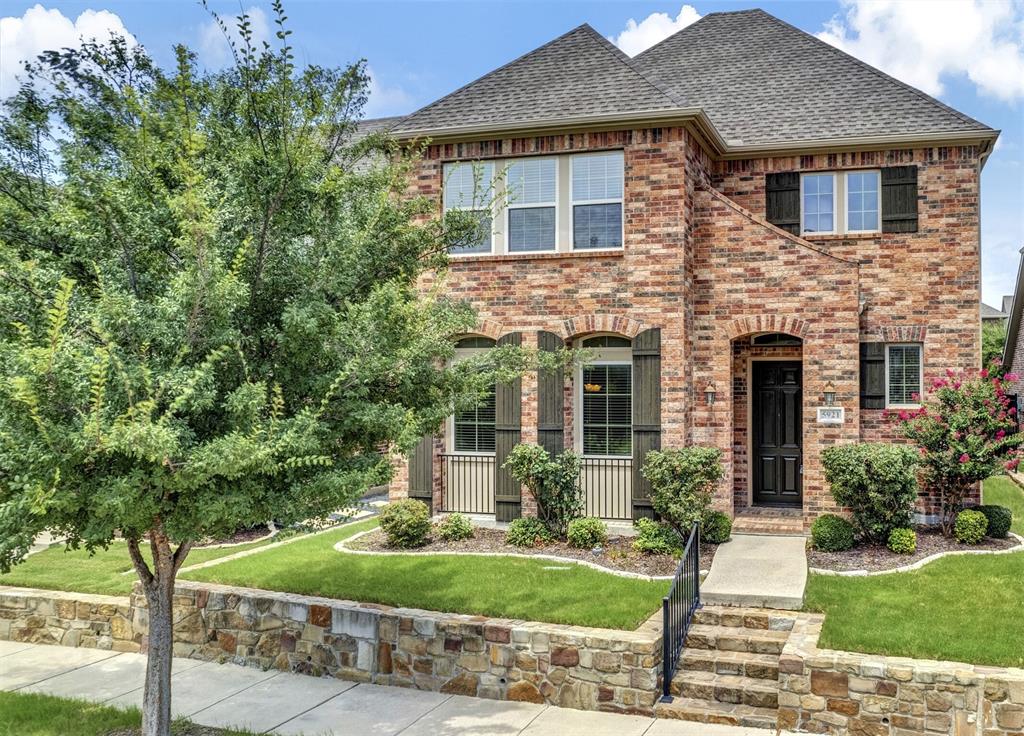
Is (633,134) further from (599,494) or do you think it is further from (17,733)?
(17,733)

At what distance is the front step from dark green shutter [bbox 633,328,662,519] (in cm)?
432

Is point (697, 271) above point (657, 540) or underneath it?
above

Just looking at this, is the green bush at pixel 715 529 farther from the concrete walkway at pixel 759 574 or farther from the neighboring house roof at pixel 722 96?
the neighboring house roof at pixel 722 96

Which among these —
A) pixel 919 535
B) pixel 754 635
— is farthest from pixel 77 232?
pixel 919 535

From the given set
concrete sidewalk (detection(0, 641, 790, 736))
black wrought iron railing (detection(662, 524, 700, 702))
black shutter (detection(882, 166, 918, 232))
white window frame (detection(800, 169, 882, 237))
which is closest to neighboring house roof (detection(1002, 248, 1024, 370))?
black shutter (detection(882, 166, 918, 232))

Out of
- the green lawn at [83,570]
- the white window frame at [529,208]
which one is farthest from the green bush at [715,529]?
the green lawn at [83,570]

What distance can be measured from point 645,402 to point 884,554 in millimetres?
3493

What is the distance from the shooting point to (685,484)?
10.6 m

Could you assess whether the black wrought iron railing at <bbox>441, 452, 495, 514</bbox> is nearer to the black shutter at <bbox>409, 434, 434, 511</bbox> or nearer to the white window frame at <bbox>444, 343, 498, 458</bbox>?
the white window frame at <bbox>444, 343, 498, 458</bbox>

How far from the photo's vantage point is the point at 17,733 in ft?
22.7

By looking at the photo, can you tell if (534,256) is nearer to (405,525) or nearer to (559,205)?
(559,205)

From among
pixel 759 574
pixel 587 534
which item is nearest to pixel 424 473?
pixel 587 534

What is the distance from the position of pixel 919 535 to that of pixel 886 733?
5.28 metres

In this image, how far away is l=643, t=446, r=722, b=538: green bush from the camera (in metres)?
10.5
